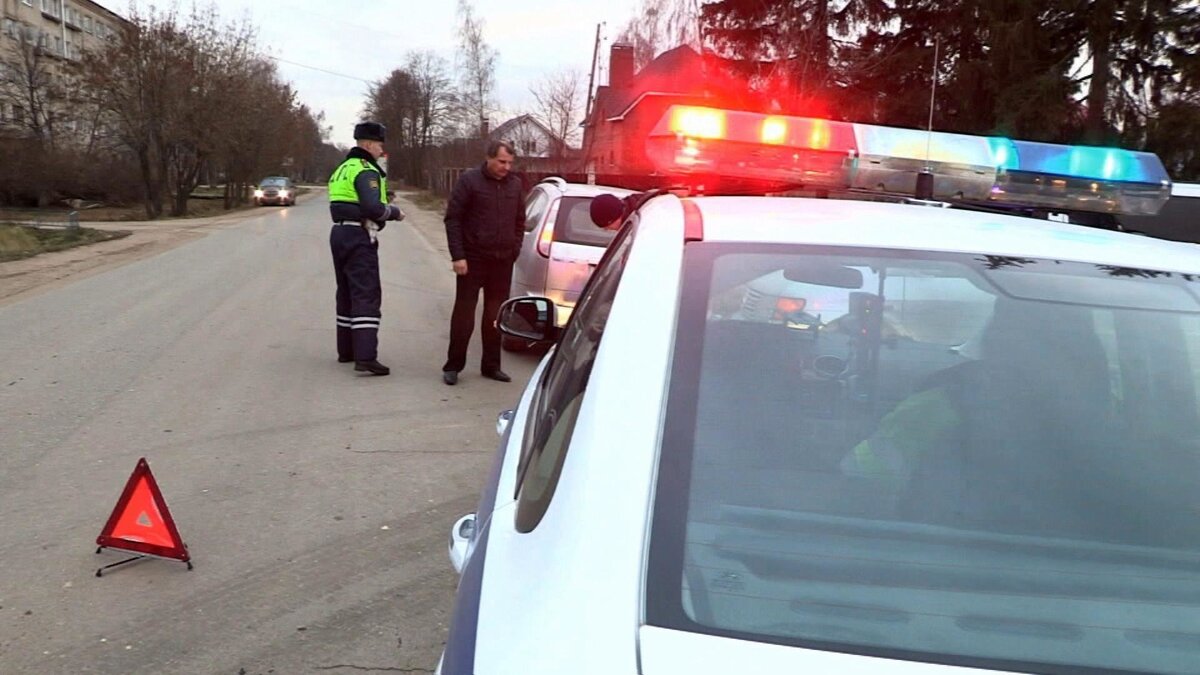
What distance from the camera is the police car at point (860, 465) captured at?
1.36 metres

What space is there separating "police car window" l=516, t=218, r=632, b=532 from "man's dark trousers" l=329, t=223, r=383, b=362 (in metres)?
4.89

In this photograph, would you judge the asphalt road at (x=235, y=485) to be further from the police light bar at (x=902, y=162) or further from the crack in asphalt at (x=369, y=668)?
the police light bar at (x=902, y=162)

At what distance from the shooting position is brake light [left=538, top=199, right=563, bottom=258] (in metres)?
8.48

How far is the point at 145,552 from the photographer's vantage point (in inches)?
152

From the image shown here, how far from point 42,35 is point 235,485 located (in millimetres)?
53866

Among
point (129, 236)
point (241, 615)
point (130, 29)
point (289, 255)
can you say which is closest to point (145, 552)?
point (241, 615)

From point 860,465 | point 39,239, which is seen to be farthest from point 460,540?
point 39,239

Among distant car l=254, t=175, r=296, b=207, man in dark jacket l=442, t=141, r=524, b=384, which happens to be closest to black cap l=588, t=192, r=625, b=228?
man in dark jacket l=442, t=141, r=524, b=384

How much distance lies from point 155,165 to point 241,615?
37404 millimetres

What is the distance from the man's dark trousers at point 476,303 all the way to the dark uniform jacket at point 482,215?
88 millimetres

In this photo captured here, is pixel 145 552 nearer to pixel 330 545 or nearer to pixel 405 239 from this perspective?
pixel 330 545

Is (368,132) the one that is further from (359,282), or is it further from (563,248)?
(563,248)

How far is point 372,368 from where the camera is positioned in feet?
24.6

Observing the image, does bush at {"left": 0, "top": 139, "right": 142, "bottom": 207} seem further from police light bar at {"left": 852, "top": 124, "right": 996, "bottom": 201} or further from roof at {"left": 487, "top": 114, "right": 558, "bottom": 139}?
police light bar at {"left": 852, "top": 124, "right": 996, "bottom": 201}
